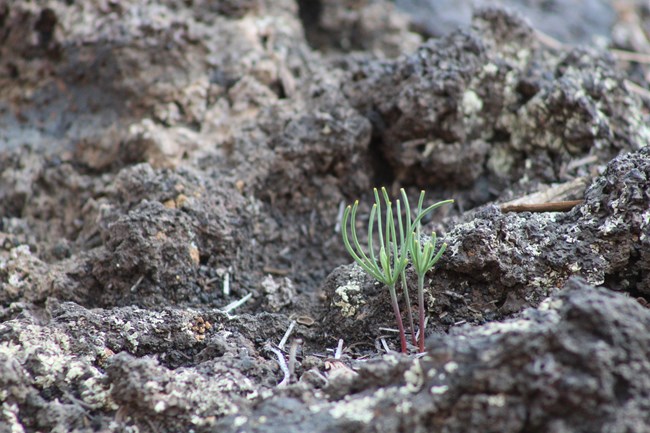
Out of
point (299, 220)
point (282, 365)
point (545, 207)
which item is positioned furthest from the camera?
point (299, 220)

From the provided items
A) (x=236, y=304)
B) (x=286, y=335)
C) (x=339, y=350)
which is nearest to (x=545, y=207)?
(x=339, y=350)

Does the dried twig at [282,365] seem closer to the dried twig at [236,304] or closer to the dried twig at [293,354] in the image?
the dried twig at [293,354]

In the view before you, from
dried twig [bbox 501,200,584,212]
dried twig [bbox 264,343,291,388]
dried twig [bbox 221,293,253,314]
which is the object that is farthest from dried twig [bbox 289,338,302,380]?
dried twig [bbox 501,200,584,212]

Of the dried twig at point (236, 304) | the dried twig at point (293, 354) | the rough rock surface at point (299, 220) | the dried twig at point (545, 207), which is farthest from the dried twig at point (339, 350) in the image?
the dried twig at point (545, 207)

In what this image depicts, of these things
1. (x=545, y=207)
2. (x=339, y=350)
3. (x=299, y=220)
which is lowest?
(x=339, y=350)

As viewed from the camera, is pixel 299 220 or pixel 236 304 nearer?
pixel 236 304

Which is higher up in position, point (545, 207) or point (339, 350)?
point (545, 207)

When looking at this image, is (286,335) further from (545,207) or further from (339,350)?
(545,207)

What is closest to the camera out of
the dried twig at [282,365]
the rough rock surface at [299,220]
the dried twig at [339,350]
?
the rough rock surface at [299,220]

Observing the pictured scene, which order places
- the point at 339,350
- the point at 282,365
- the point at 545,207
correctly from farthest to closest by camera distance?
the point at 545,207
the point at 339,350
the point at 282,365
